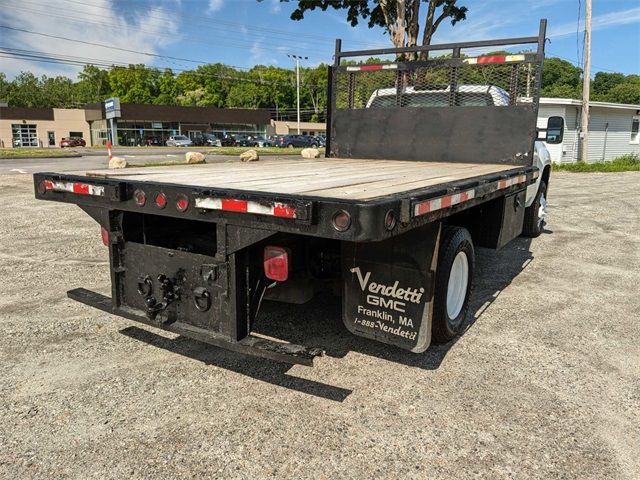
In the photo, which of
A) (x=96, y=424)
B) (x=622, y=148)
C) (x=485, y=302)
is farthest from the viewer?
(x=622, y=148)

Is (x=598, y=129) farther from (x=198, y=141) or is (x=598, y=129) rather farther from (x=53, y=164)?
(x=198, y=141)

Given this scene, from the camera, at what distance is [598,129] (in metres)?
28.9

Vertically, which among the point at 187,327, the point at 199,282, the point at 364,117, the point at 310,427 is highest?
the point at 364,117

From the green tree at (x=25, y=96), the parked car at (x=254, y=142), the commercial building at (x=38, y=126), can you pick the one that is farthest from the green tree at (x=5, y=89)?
the parked car at (x=254, y=142)

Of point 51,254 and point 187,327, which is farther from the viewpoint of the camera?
point 51,254

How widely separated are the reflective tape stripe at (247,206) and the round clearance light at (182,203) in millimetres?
102

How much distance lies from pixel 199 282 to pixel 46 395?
121 cm

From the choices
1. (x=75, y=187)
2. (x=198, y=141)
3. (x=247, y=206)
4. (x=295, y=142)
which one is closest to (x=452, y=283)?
(x=247, y=206)

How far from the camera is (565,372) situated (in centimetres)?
374

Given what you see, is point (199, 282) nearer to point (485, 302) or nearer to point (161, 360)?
point (161, 360)

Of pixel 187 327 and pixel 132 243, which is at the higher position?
pixel 132 243

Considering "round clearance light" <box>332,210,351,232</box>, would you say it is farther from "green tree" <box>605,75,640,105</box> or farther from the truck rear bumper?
"green tree" <box>605,75,640,105</box>

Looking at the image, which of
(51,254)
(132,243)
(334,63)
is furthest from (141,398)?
(334,63)

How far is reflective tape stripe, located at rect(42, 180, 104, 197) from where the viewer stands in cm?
352
